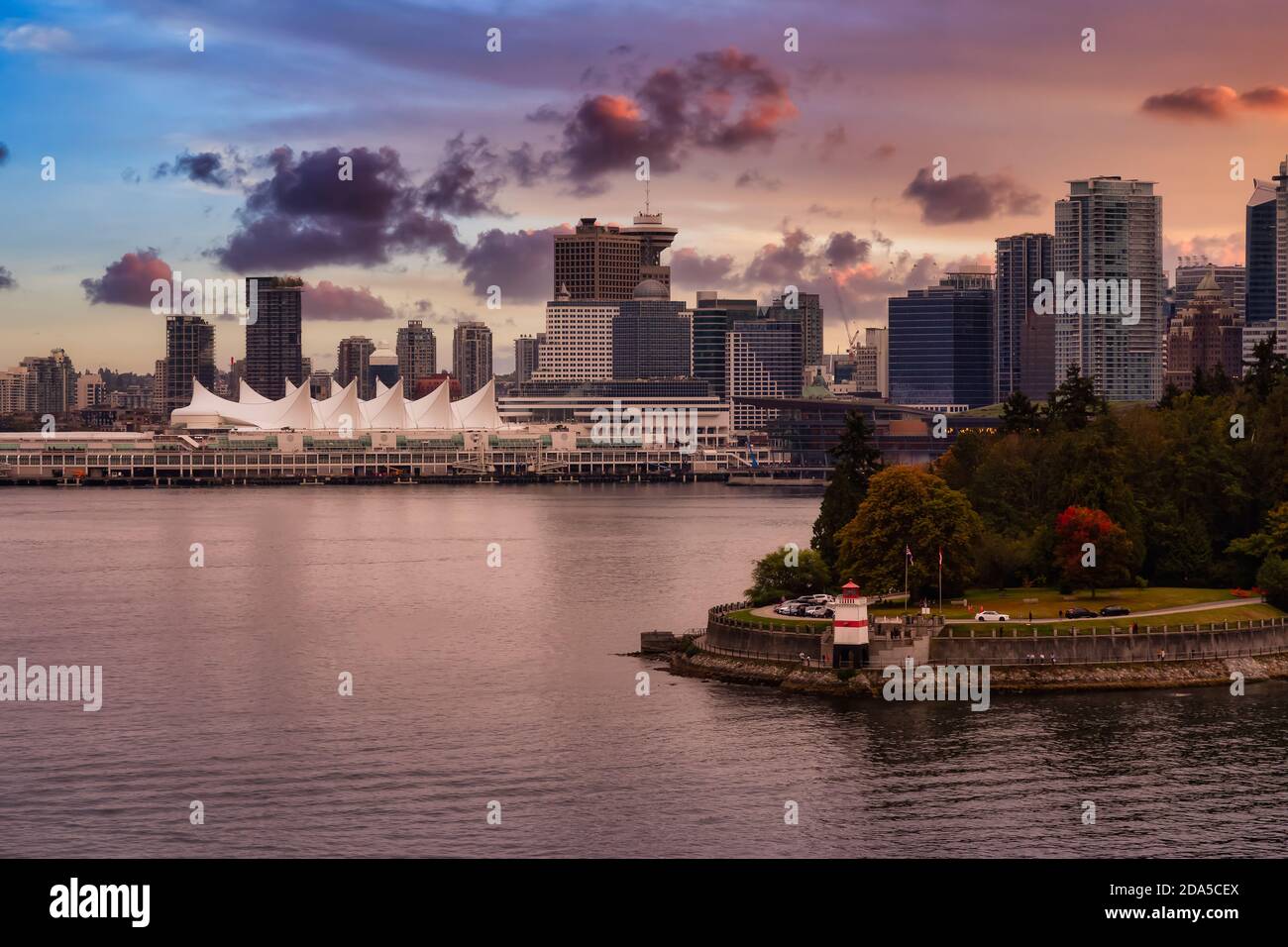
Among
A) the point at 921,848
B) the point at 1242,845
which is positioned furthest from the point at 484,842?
the point at 1242,845

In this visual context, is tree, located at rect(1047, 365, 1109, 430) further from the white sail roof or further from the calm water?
the white sail roof

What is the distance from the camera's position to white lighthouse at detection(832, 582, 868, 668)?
125 ft

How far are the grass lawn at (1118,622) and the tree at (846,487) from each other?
8.54 metres

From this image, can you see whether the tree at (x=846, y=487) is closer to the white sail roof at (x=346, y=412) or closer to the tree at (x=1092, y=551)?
the tree at (x=1092, y=551)

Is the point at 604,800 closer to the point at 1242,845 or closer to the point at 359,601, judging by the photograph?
the point at 1242,845

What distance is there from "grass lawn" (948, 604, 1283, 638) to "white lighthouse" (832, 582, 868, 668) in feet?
6.40

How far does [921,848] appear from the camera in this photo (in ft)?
86.0

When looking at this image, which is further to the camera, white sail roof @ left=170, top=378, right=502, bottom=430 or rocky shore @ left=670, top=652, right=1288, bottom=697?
white sail roof @ left=170, top=378, right=502, bottom=430

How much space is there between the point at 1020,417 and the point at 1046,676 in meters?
24.5

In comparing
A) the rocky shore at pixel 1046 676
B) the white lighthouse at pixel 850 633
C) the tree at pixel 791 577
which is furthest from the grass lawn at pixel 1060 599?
the white lighthouse at pixel 850 633

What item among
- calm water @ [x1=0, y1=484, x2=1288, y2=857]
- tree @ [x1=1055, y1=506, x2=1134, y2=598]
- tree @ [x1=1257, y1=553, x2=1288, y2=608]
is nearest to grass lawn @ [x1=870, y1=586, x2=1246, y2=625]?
tree @ [x1=1055, y1=506, x2=1134, y2=598]

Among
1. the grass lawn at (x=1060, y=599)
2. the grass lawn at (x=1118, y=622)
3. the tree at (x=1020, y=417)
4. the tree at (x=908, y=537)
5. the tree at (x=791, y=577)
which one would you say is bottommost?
the grass lawn at (x=1118, y=622)

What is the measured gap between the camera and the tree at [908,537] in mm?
43562
